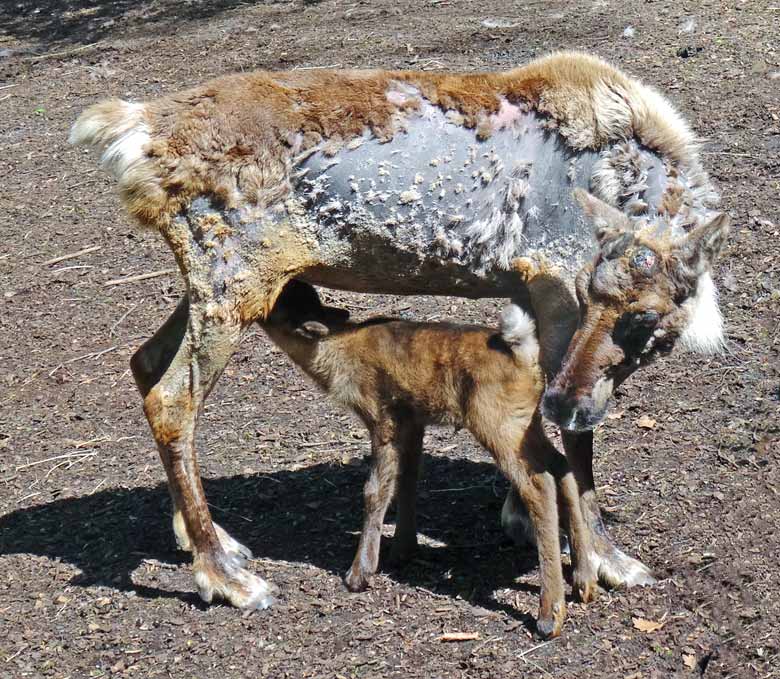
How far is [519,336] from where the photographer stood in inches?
182

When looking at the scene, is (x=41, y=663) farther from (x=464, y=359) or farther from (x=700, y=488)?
(x=700, y=488)

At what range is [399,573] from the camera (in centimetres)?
505

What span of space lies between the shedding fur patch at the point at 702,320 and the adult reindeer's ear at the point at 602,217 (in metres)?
0.37

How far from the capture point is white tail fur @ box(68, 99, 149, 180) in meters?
4.73

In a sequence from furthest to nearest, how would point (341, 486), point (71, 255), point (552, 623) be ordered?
point (71, 255) → point (341, 486) → point (552, 623)

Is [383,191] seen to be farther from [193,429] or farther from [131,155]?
[193,429]

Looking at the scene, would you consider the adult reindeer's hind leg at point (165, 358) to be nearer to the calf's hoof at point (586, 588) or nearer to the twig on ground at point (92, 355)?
the calf's hoof at point (586, 588)

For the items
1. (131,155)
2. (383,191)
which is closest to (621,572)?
(383,191)

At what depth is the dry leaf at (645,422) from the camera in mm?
5984

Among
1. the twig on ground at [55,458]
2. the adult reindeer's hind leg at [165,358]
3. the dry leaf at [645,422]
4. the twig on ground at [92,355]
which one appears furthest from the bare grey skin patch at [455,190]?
the twig on ground at [92,355]

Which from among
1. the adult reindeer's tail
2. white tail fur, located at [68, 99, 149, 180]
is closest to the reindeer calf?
the adult reindeer's tail

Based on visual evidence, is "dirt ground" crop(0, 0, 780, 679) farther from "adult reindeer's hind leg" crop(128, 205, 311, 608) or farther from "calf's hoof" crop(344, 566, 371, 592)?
"adult reindeer's hind leg" crop(128, 205, 311, 608)

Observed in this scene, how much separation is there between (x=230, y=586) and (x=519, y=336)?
1634 millimetres

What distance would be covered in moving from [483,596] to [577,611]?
401 mm
